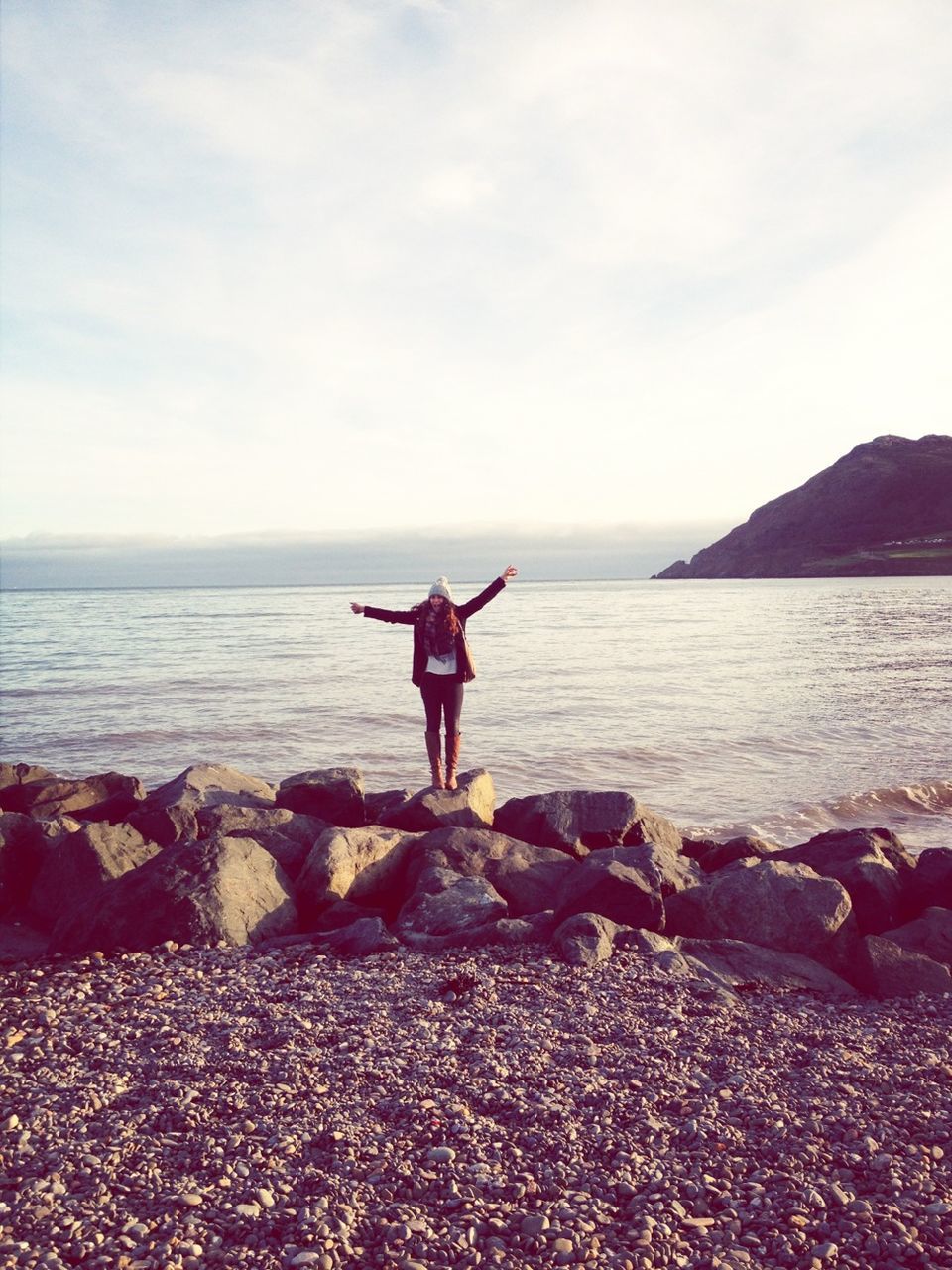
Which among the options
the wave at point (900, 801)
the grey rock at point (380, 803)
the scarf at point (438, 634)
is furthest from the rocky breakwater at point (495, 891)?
the wave at point (900, 801)

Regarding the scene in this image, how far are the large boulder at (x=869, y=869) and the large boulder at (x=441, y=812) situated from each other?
350cm

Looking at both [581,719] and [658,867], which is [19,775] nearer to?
[658,867]

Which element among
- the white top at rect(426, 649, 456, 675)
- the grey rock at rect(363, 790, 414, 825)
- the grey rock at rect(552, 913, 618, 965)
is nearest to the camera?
the grey rock at rect(552, 913, 618, 965)

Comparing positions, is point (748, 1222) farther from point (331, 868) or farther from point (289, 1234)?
point (331, 868)

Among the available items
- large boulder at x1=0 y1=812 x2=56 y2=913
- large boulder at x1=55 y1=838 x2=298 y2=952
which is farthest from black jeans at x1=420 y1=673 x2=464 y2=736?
large boulder at x1=0 y1=812 x2=56 y2=913

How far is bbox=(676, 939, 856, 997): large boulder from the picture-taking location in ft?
22.6

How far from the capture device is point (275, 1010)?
6.13 metres

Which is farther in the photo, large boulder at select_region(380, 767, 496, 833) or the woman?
the woman

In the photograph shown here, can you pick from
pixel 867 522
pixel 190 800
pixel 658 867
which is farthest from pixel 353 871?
pixel 867 522

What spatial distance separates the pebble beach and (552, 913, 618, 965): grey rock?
0.17 metres

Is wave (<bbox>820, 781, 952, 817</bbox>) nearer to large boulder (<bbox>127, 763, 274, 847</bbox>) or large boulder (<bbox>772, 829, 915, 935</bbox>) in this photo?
large boulder (<bbox>772, 829, 915, 935</bbox>)

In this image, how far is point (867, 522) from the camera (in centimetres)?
17562

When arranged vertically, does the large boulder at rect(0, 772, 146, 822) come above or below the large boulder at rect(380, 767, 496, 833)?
below

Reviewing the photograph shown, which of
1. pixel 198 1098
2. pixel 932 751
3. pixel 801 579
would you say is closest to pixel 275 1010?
pixel 198 1098
